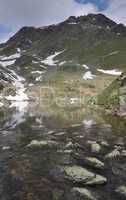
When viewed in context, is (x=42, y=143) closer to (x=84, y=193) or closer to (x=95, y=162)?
(x=95, y=162)

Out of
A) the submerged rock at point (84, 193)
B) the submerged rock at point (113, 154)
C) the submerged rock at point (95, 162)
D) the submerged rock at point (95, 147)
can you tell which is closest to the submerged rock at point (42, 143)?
the submerged rock at point (95, 147)

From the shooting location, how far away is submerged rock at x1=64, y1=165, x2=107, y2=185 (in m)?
19.0

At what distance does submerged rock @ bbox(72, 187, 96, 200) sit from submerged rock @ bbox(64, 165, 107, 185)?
106cm

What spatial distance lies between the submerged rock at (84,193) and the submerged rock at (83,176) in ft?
3.48

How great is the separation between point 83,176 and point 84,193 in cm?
233

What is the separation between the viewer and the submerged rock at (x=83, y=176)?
18984mm

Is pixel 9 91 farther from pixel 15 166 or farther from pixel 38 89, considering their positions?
pixel 15 166

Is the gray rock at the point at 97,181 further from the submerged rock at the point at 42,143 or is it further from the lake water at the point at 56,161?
the submerged rock at the point at 42,143

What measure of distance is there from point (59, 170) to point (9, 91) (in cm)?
10853

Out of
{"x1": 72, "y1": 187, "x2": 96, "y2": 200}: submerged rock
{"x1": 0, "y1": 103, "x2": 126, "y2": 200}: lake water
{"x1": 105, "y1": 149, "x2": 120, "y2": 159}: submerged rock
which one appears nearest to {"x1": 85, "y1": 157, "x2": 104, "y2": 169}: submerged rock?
{"x1": 0, "y1": 103, "x2": 126, "y2": 200}: lake water

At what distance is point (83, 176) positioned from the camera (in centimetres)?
1964

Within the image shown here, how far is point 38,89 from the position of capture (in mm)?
140750

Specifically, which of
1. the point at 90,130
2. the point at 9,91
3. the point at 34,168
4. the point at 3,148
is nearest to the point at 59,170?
the point at 34,168

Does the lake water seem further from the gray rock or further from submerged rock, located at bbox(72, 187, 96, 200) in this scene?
the gray rock
